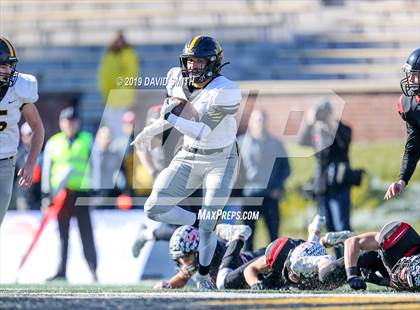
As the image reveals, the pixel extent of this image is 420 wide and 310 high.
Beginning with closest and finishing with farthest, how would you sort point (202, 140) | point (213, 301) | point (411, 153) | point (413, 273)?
point (213, 301)
point (413, 273)
point (411, 153)
point (202, 140)

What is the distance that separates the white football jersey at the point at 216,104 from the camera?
279 inches

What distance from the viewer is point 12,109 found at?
6.64 meters

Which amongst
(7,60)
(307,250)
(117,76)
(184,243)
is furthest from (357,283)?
(117,76)

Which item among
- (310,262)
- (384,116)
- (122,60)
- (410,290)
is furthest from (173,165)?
(122,60)

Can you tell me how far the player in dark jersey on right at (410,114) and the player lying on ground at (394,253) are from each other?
459mm

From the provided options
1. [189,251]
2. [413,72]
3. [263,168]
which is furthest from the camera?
[263,168]

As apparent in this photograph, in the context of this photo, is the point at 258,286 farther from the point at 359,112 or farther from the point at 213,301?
the point at 359,112

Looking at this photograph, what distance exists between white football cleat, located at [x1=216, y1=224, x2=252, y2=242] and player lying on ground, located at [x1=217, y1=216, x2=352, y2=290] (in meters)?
0.29

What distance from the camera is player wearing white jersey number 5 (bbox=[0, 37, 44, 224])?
654 centimetres

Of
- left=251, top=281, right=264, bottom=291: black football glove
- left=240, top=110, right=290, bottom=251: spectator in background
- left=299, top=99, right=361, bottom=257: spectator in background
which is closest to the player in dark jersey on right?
left=251, top=281, right=264, bottom=291: black football glove

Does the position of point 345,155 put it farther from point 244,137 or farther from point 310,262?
point 310,262

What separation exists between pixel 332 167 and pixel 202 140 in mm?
2587

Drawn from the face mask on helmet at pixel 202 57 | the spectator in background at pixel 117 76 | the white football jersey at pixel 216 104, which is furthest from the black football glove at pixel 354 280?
the spectator in background at pixel 117 76

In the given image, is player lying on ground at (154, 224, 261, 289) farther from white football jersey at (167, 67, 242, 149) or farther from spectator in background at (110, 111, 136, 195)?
spectator in background at (110, 111, 136, 195)
